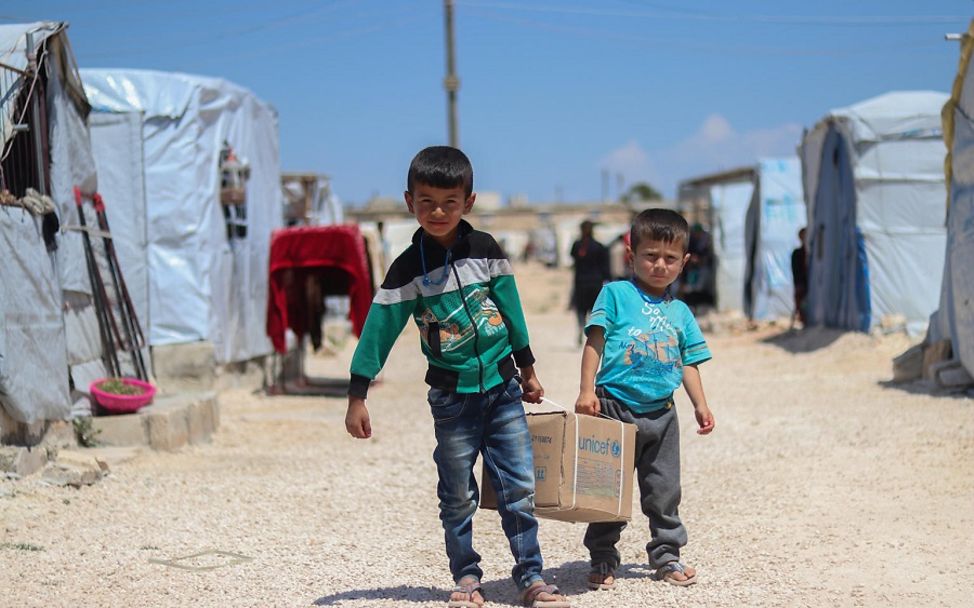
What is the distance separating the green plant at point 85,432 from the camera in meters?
7.38

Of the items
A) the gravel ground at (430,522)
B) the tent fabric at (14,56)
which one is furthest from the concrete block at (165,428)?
the tent fabric at (14,56)

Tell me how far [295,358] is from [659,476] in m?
9.55

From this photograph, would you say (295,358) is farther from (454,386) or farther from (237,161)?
(454,386)

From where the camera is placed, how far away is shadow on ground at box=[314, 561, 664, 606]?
401 cm

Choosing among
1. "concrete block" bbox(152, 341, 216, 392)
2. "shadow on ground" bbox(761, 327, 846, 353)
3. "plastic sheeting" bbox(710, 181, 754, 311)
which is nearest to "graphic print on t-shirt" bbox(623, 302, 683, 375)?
"concrete block" bbox(152, 341, 216, 392)

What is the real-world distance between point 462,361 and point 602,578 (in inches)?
41.3

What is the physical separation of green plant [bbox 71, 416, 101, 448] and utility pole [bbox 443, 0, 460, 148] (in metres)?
13.2

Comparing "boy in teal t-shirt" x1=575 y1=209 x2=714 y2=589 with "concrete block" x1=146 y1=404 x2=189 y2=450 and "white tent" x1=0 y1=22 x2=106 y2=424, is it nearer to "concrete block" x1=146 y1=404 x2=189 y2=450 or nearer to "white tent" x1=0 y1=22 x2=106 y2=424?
"white tent" x1=0 y1=22 x2=106 y2=424

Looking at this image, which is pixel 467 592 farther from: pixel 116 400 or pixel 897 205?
pixel 897 205

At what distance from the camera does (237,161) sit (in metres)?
11.7

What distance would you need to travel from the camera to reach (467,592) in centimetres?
384

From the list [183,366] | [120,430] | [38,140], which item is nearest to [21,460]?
[120,430]

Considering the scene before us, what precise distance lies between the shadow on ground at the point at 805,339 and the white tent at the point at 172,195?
7.38 meters

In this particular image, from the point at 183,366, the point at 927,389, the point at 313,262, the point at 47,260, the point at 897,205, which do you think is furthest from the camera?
the point at 897,205
